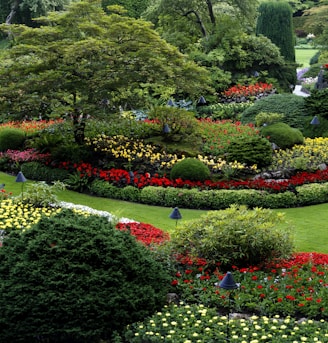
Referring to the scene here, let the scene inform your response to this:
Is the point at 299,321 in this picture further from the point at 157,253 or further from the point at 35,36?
the point at 35,36

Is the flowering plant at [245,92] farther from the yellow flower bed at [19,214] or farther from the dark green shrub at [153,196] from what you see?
the yellow flower bed at [19,214]

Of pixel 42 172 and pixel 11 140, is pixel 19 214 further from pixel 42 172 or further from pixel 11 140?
pixel 11 140

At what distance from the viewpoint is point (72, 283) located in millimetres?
7707

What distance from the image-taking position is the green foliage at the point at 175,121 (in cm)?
1830

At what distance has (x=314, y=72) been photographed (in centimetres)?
3544

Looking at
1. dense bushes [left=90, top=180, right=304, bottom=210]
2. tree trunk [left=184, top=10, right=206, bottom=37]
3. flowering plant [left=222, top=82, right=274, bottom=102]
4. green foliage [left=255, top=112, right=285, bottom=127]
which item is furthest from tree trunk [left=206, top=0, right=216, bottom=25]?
dense bushes [left=90, top=180, right=304, bottom=210]

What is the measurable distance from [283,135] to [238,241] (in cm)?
891

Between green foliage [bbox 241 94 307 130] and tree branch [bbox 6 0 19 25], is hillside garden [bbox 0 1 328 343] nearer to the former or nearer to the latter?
green foliage [bbox 241 94 307 130]

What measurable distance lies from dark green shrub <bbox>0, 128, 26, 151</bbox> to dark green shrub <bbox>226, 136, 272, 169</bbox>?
6648 millimetres

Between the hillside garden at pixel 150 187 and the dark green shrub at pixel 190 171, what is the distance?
1.4 inches

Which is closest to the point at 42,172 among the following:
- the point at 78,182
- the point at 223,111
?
the point at 78,182

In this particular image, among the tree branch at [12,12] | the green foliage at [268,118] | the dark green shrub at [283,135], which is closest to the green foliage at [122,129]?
the dark green shrub at [283,135]

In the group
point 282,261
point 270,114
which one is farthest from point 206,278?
point 270,114

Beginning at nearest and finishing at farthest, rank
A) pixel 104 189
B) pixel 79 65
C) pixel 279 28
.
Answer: pixel 104 189, pixel 79 65, pixel 279 28
